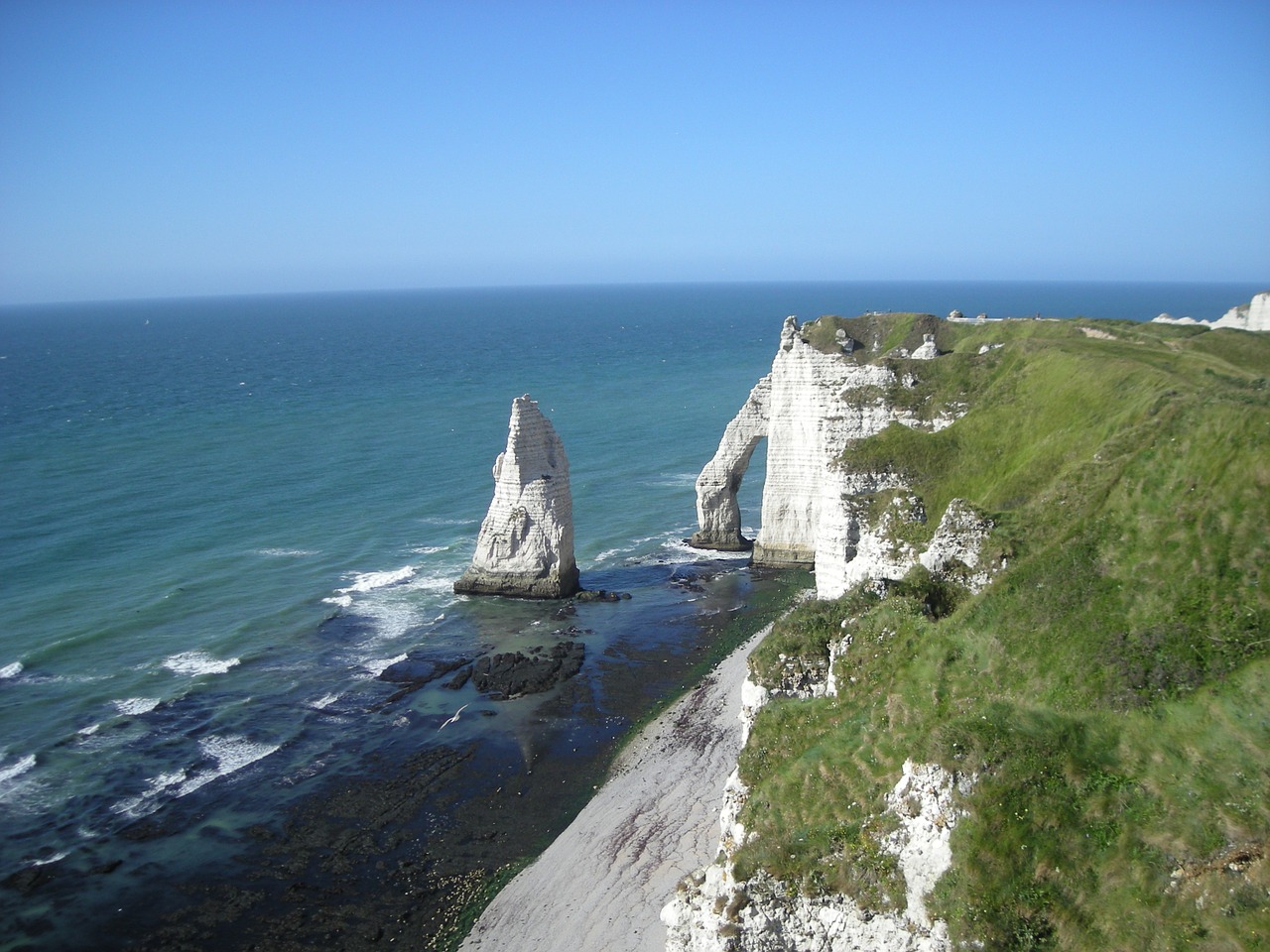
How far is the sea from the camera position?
25719 mm

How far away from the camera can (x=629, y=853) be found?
83.6 ft

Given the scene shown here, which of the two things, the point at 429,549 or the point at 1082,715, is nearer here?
the point at 1082,715

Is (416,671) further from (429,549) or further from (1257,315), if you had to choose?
(1257,315)

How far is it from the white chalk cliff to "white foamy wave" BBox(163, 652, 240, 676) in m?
24.6

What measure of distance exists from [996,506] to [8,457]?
72.0 metres

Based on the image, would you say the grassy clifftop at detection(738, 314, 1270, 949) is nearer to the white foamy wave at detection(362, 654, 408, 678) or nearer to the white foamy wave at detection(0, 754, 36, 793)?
the white foamy wave at detection(362, 654, 408, 678)

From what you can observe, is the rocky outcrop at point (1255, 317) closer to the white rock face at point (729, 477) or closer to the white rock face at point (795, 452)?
the white rock face at point (795, 452)

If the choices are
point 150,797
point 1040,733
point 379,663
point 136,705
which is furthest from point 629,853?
point 136,705

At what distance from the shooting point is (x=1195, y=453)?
20422 mm

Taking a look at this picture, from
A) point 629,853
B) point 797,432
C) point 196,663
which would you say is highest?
point 797,432

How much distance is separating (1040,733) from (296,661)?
32.1 metres

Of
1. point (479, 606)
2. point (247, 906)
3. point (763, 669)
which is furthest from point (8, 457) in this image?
point (763, 669)

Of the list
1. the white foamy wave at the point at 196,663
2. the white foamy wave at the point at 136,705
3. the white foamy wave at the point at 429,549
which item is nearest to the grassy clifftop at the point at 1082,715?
the white foamy wave at the point at 136,705

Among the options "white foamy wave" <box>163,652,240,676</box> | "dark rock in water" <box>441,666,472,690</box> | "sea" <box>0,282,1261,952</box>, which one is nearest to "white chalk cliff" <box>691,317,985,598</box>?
"sea" <box>0,282,1261,952</box>
